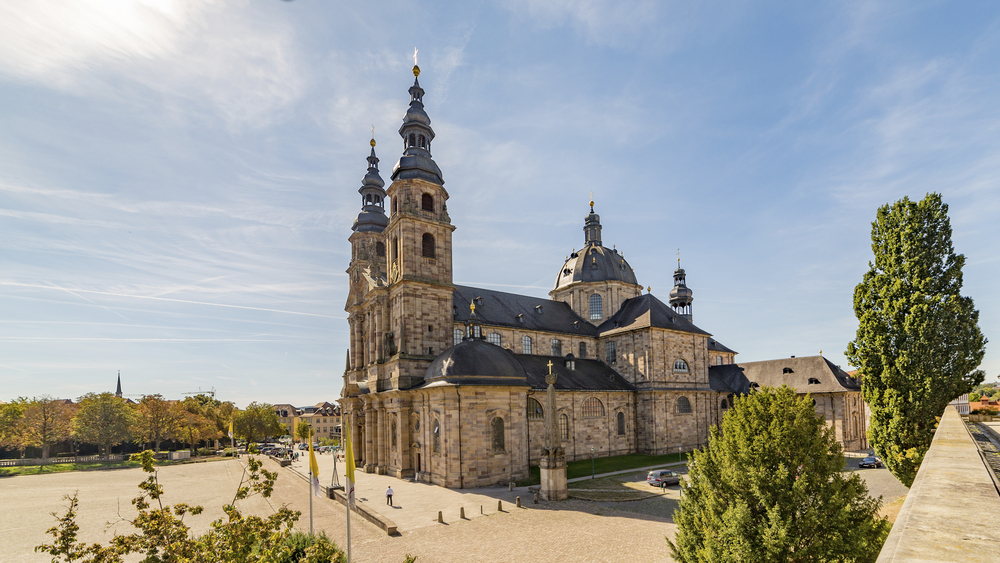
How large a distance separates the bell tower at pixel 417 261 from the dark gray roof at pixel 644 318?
20526 millimetres

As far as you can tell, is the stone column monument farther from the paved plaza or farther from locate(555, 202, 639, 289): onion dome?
locate(555, 202, 639, 289): onion dome

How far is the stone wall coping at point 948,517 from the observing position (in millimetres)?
3254

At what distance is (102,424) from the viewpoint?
67500mm

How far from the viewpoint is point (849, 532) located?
461 inches

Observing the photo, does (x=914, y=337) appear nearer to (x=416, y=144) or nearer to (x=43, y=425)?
(x=416, y=144)

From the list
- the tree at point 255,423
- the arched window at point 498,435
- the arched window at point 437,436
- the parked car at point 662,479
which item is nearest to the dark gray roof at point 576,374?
the arched window at point 498,435

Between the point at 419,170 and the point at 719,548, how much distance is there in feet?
127

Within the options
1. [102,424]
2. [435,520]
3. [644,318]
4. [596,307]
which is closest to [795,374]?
[644,318]

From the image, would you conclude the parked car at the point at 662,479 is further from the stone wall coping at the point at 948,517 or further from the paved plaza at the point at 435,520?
the stone wall coping at the point at 948,517

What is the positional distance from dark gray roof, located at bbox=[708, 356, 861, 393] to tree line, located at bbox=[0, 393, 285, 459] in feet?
256

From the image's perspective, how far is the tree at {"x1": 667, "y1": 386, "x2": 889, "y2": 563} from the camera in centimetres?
1162

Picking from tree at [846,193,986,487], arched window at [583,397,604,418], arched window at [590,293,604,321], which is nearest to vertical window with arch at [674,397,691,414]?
arched window at [583,397,604,418]

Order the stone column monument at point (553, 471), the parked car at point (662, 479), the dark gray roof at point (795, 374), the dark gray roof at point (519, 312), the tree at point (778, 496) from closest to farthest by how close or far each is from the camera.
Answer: the tree at point (778, 496)
the stone column monument at point (553, 471)
the parked car at point (662, 479)
the dark gray roof at point (519, 312)
the dark gray roof at point (795, 374)

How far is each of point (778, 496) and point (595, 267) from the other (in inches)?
1925
